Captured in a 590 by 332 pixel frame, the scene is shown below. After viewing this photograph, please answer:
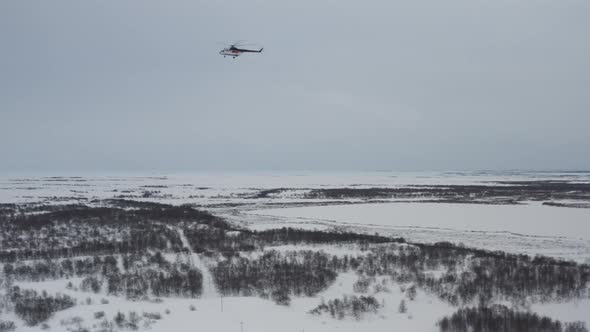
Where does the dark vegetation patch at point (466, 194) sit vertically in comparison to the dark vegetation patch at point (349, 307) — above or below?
above

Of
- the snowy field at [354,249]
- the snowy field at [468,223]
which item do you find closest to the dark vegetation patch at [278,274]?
the snowy field at [354,249]

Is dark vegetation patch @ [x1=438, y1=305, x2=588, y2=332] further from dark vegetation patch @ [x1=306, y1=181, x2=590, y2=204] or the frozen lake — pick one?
dark vegetation patch @ [x1=306, y1=181, x2=590, y2=204]

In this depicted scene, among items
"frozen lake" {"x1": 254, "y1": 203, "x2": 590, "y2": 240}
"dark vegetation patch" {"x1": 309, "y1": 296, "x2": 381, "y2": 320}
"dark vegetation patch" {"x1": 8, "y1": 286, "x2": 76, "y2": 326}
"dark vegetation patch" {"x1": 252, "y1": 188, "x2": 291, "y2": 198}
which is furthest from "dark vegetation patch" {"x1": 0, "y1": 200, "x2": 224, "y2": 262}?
"dark vegetation patch" {"x1": 252, "y1": 188, "x2": 291, "y2": 198}

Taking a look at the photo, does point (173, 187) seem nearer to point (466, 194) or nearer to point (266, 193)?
point (266, 193)

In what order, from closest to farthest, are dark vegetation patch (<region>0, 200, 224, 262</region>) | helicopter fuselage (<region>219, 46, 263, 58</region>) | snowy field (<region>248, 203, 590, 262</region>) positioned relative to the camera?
dark vegetation patch (<region>0, 200, 224, 262</region>) → snowy field (<region>248, 203, 590, 262</region>) → helicopter fuselage (<region>219, 46, 263, 58</region>)

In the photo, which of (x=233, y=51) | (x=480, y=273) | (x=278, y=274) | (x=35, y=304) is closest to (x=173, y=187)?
(x=233, y=51)

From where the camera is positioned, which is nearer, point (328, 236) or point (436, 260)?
point (436, 260)

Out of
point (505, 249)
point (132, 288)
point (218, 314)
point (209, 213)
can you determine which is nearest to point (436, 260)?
point (505, 249)

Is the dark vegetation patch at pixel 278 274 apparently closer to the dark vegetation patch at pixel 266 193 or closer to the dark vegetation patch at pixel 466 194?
the dark vegetation patch at pixel 466 194

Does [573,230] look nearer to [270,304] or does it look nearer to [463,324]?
[463,324]
